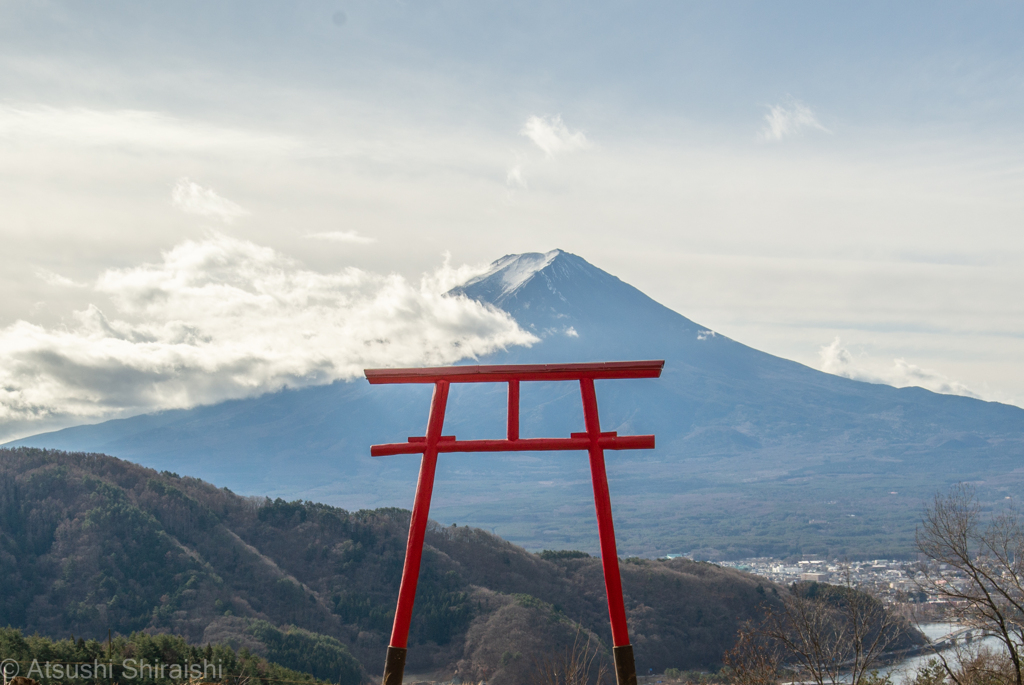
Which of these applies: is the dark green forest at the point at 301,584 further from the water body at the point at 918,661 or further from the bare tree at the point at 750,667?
the bare tree at the point at 750,667

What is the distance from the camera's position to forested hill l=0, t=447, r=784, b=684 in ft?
133

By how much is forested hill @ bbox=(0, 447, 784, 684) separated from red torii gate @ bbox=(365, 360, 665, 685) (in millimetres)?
32154

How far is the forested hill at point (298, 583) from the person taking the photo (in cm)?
4066

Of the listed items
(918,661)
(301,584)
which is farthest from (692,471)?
(918,661)

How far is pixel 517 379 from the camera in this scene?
257 inches

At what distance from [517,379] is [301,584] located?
1693 inches

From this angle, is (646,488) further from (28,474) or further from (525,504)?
(28,474)

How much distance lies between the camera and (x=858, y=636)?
11.0 meters

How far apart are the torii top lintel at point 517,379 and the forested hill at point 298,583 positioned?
32.3 m

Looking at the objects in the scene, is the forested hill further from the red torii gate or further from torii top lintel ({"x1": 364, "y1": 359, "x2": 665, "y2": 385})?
torii top lintel ({"x1": 364, "y1": 359, "x2": 665, "y2": 385})

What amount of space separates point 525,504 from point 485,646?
112 metres

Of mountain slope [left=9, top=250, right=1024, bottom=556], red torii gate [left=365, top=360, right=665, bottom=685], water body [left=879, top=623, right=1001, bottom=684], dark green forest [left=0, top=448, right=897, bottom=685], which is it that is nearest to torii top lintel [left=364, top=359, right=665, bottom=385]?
red torii gate [left=365, top=360, right=665, bottom=685]

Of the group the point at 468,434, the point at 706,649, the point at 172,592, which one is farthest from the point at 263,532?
the point at 468,434

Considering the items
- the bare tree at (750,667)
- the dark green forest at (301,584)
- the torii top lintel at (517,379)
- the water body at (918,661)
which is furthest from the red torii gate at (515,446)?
the dark green forest at (301,584)
